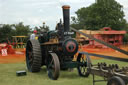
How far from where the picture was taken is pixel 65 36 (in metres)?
6.59

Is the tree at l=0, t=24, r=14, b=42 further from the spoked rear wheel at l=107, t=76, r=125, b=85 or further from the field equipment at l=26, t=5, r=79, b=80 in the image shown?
the spoked rear wheel at l=107, t=76, r=125, b=85

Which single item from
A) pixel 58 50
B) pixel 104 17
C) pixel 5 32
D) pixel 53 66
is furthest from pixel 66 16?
pixel 104 17

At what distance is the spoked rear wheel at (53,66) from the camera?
5958 millimetres

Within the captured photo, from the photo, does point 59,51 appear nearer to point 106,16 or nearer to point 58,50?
point 58,50

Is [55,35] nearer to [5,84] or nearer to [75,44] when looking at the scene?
[75,44]

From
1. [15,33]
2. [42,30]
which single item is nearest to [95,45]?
[15,33]

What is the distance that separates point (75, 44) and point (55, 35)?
3.74 ft

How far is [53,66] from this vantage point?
628 centimetres

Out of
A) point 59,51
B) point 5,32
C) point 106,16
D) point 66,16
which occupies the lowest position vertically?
point 5,32

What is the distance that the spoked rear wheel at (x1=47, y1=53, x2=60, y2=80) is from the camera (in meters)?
5.96

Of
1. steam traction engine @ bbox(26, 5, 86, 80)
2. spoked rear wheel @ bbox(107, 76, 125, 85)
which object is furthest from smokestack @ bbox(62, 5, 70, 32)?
spoked rear wheel @ bbox(107, 76, 125, 85)

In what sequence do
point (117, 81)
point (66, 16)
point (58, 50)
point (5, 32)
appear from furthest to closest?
point (5, 32), point (58, 50), point (66, 16), point (117, 81)

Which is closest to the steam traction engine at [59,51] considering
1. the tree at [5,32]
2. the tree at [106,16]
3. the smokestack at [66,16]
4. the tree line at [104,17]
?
the smokestack at [66,16]

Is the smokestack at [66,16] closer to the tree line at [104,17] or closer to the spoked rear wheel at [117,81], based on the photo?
the spoked rear wheel at [117,81]
